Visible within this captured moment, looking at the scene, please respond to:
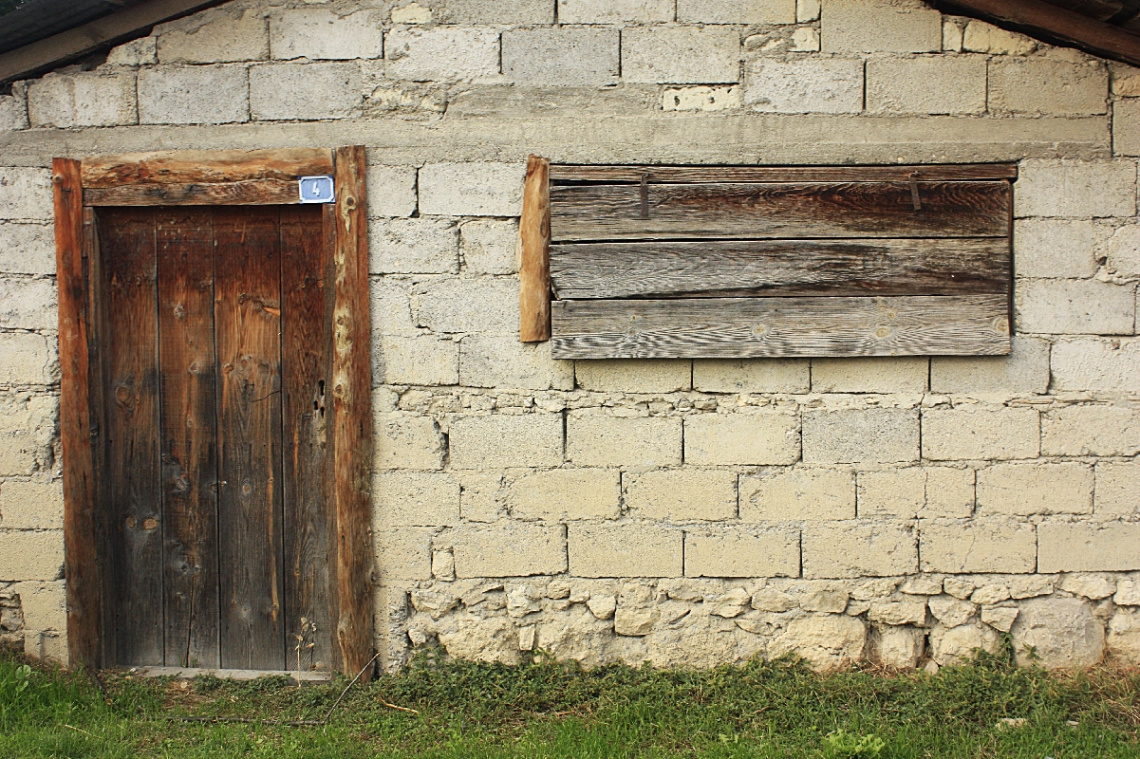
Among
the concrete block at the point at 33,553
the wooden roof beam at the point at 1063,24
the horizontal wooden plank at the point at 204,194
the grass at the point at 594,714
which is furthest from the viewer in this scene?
the concrete block at the point at 33,553

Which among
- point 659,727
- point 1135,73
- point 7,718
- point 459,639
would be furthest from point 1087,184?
point 7,718

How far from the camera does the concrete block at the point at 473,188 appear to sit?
352 centimetres

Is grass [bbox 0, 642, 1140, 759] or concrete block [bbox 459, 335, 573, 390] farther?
concrete block [bbox 459, 335, 573, 390]

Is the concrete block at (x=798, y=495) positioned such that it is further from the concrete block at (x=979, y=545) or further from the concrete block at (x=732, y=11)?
the concrete block at (x=732, y=11)

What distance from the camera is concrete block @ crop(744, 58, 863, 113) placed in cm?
349

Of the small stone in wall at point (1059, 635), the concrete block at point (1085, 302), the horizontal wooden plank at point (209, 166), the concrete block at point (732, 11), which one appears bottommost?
the small stone in wall at point (1059, 635)

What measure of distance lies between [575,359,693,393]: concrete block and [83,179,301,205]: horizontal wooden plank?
1.51 m

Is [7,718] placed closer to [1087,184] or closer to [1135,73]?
[1087,184]

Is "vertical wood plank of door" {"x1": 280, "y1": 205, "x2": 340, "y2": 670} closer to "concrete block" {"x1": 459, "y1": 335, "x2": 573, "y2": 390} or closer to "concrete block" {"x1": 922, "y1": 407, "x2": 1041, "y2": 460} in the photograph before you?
"concrete block" {"x1": 459, "y1": 335, "x2": 573, "y2": 390}

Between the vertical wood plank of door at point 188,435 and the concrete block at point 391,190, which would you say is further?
the vertical wood plank of door at point 188,435

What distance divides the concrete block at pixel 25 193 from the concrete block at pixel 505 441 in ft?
6.90

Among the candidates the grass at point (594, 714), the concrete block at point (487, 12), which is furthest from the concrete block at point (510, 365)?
the concrete block at point (487, 12)

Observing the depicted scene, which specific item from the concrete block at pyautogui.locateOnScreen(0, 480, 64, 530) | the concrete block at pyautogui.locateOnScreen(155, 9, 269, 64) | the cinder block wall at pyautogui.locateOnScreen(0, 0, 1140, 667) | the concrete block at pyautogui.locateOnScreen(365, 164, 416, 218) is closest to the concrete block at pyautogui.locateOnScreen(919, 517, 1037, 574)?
the cinder block wall at pyautogui.locateOnScreen(0, 0, 1140, 667)

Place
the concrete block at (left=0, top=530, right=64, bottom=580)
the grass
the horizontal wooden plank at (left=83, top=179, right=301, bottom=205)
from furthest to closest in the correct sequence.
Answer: the concrete block at (left=0, top=530, right=64, bottom=580) < the horizontal wooden plank at (left=83, top=179, right=301, bottom=205) < the grass
